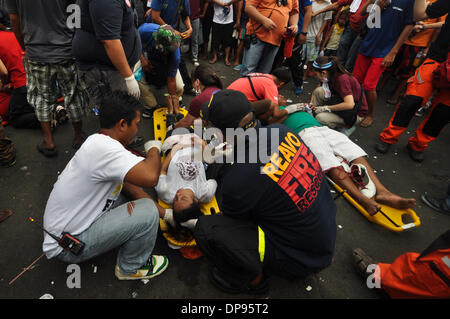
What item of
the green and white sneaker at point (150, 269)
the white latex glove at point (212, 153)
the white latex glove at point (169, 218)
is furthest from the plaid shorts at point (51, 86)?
the green and white sneaker at point (150, 269)

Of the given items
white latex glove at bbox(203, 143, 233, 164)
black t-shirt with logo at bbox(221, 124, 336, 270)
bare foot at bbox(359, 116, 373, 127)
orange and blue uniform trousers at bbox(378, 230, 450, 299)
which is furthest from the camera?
bare foot at bbox(359, 116, 373, 127)

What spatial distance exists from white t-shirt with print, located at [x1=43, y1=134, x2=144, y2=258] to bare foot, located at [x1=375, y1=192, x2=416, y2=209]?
2539 millimetres

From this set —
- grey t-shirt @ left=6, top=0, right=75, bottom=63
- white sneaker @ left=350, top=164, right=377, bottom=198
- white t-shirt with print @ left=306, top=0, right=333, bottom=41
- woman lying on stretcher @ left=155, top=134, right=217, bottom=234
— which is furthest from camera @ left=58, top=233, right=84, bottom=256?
white t-shirt with print @ left=306, top=0, right=333, bottom=41

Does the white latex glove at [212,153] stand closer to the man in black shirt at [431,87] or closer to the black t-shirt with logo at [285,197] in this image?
the black t-shirt with logo at [285,197]

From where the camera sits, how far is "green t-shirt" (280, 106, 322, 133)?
9.95 feet

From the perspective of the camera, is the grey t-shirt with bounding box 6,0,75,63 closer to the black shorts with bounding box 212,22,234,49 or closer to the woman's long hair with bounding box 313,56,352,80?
the woman's long hair with bounding box 313,56,352,80

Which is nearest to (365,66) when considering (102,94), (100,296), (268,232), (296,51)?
(296,51)

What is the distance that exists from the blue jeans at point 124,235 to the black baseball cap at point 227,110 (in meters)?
0.81

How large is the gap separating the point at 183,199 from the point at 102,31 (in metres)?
1.63

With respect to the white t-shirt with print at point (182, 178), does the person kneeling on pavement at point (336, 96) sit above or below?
above

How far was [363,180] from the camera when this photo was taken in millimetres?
2807

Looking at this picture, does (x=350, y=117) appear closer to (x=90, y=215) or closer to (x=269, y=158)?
(x=269, y=158)

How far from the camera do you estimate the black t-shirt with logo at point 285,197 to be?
1.49 meters

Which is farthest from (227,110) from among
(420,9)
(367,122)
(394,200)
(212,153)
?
(367,122)
